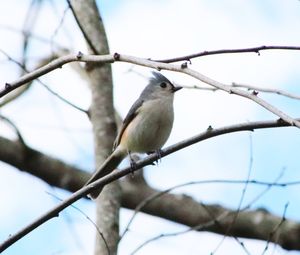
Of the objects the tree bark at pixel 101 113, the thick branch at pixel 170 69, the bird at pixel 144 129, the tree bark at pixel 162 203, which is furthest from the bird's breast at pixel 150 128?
the thick branch at pixel 170 69

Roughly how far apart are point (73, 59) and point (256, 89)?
2.44 ft

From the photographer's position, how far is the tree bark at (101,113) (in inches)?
204

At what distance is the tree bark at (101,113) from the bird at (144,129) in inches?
5.6

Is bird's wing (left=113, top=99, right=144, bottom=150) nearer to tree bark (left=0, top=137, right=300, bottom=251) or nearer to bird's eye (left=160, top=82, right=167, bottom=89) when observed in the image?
bird's eye (left=160, top=82, right=167, bottom=89)

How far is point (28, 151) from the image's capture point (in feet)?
22.4

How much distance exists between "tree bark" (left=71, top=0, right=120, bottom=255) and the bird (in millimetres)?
143

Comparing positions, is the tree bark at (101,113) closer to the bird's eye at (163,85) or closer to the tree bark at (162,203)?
the bird's eye at (163,85)

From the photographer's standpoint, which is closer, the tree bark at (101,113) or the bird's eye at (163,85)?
the tree bark at (101,113)

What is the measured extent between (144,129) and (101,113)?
0.56 m

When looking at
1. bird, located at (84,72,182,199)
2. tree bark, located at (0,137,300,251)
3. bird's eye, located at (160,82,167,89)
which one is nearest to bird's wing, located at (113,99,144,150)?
bird, located at (84,72,182,199)

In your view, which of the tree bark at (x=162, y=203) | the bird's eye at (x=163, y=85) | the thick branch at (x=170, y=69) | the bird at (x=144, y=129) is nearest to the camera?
the thick branch at (x=170, y=69)

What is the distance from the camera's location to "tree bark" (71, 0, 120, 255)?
5.18m

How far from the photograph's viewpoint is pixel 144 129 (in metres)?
5.59

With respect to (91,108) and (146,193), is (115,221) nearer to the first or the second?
(91,108)
